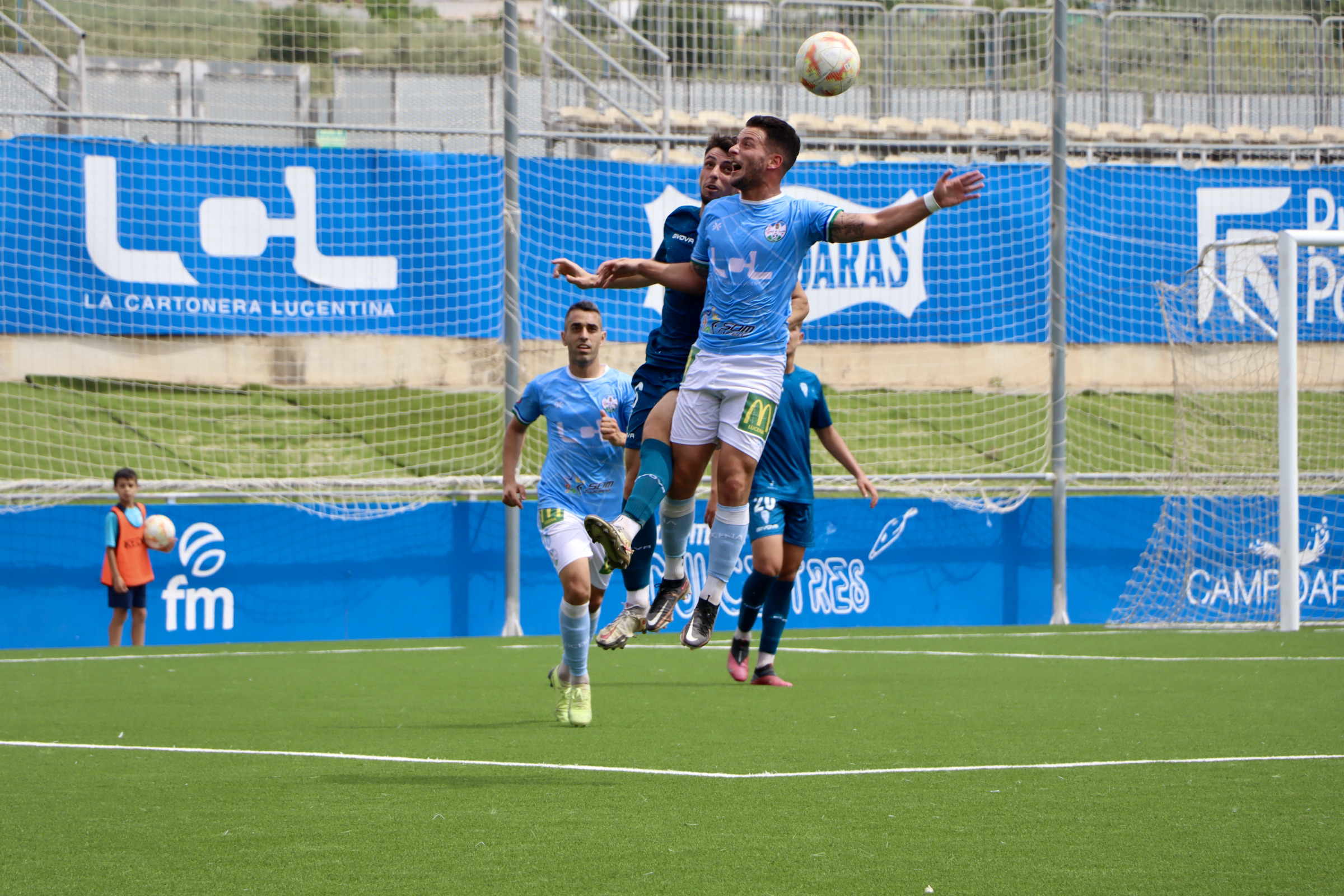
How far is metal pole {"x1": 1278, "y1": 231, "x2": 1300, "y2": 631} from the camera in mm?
11773

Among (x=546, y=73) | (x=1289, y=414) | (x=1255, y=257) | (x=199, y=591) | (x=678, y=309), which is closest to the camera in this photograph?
(x=678, y=309)

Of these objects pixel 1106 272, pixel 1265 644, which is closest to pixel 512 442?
pixel 1265 644

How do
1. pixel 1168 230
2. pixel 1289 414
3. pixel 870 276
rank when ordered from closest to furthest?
1. pixel 1289 414
2. pixel 870 276
3. pixel 1168 230

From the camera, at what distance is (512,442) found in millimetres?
8227

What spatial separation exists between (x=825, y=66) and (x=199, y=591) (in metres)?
8.46

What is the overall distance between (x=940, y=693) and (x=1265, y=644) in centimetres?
380

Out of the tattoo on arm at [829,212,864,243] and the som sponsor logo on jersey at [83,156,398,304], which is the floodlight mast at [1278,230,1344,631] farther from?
the som sponsor logo on jersey at [83,156,398,304]

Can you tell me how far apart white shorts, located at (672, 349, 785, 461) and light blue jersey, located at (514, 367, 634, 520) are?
172 centimetres

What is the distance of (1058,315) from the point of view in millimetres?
14844

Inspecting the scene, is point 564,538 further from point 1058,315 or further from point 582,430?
point 1058,315

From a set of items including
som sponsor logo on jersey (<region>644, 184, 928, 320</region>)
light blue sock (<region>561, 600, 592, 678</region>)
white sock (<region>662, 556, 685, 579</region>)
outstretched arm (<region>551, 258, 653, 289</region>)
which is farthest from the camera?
som sponsor logo on jersey (<region>644, 184, 928, 320</region>)

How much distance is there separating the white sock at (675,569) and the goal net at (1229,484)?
26.0 ft

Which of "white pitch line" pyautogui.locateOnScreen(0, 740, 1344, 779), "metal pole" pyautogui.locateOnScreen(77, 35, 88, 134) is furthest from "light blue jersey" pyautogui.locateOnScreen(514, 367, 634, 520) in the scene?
"metal pole" pyautogui.locateOnScreen(77, 35, 88, 134)

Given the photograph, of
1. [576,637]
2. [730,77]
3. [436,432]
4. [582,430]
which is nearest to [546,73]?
[730,77]
